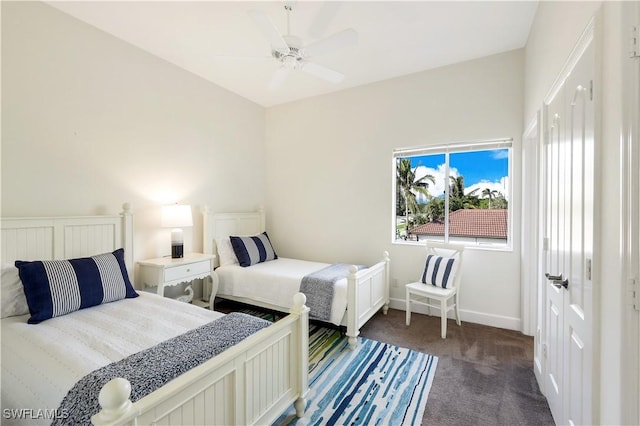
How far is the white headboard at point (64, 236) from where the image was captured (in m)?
2.11

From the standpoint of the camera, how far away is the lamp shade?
3021 millimetres

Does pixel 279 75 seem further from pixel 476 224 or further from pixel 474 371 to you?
pixel 474 371

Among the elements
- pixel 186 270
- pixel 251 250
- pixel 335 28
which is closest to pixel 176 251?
pixel 186 270

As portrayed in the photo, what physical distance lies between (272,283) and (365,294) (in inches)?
39.6

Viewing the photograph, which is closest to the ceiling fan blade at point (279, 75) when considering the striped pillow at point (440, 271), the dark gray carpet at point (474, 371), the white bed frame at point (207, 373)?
the white bed frame at point (207, 373)

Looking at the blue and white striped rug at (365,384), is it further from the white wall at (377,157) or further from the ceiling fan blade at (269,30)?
the ceiling fan blade at (269,30)

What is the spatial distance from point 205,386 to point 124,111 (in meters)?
2.78

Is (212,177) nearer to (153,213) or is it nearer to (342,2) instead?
(153,213)

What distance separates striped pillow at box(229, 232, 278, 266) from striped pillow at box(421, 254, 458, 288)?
197cm

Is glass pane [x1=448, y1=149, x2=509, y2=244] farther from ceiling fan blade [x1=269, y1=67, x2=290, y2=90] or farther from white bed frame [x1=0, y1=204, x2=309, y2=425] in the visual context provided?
white bed frame [x1=0, y1=204, x2=309, y2=425]

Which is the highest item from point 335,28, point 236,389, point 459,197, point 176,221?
point 335,28

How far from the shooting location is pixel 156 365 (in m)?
1.29

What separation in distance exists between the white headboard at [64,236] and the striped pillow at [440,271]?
305cm

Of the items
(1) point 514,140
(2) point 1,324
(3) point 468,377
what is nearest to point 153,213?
(2) point 1,324
